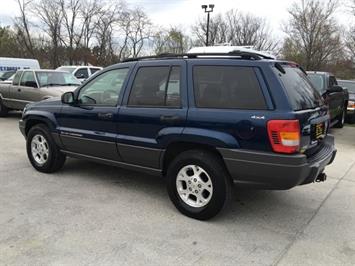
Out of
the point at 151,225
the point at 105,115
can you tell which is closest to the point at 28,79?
the point at 105,115

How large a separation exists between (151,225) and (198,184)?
2.18 ft

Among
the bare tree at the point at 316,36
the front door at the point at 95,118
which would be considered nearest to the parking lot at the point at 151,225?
the front door at the point at 95,118

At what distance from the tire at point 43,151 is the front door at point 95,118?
32 cm

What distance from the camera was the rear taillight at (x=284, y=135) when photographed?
360cm

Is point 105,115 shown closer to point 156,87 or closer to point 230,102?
point 156,87

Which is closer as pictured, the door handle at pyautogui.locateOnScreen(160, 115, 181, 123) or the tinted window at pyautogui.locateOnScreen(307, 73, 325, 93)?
the door handle at pyautogui.locateOnScreen(160, 115, 181, 123)

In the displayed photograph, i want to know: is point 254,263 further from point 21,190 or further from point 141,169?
point 21,190

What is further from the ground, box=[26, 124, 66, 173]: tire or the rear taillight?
the rear taillight

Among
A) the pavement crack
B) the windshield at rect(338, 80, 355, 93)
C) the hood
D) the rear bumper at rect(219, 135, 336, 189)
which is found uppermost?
the hood

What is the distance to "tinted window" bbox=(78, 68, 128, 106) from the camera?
4922mm

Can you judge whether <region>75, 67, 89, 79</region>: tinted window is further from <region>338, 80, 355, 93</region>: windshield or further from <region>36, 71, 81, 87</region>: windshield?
<region>338, 80, 355, 93</region>: windshield

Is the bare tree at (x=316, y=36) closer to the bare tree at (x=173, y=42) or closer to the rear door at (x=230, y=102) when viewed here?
the bare tree at (x=173, y=42)

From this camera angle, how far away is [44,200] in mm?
4684

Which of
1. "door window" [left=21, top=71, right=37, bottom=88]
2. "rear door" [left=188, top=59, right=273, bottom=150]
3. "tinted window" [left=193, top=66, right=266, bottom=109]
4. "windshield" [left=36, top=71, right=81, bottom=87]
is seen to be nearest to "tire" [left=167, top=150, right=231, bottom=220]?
"rear door" [left=188, top=59, right=273, bottom=150]
